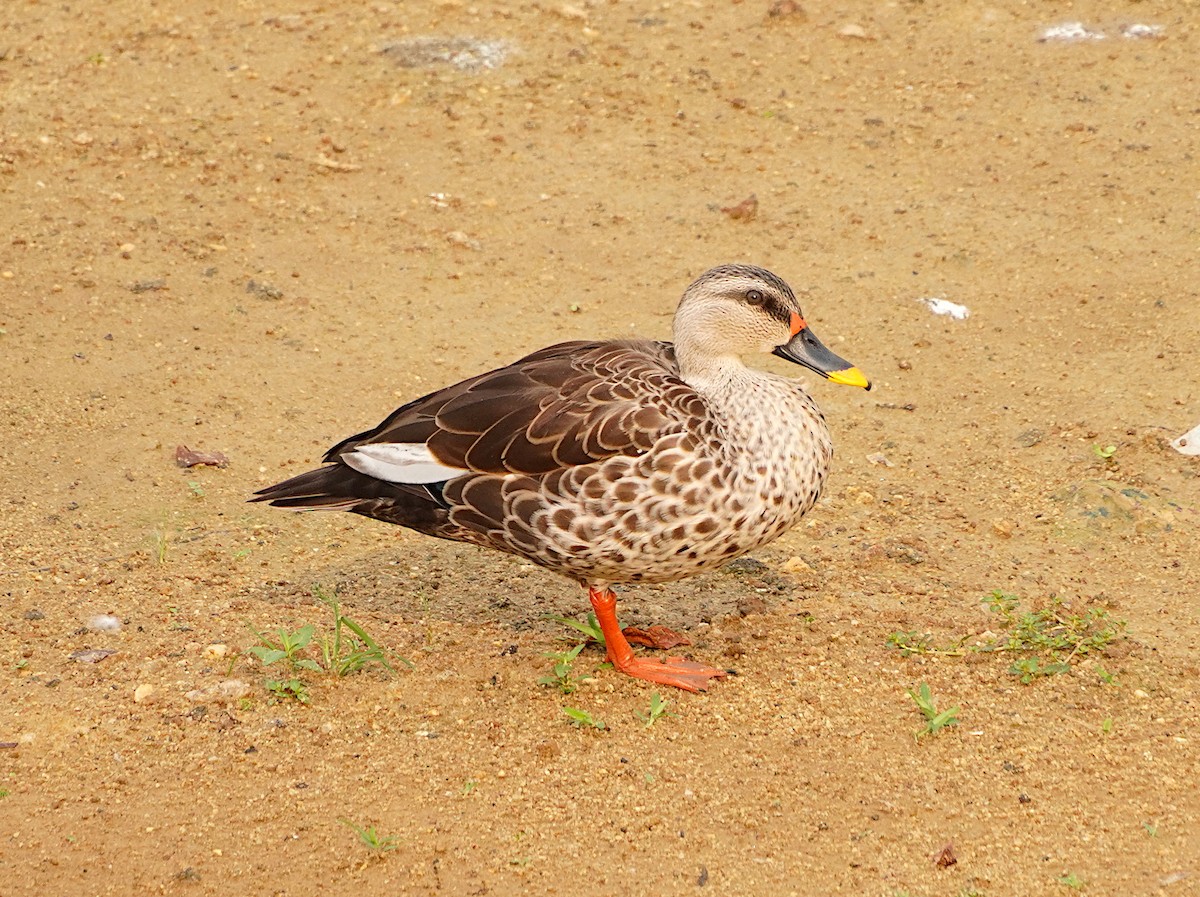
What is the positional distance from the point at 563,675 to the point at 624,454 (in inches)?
31.7

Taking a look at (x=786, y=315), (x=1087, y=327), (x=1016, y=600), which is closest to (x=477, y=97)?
(x=1087, y=327)

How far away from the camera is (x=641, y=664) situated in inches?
192

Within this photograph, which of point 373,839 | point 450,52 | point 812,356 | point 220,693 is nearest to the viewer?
point 373,839

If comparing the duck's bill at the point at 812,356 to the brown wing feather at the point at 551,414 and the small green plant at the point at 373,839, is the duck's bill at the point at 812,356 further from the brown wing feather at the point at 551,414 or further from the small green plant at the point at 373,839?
the small green plant at the point at 373,839

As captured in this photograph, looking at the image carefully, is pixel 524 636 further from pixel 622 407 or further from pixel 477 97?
pixel 477 97

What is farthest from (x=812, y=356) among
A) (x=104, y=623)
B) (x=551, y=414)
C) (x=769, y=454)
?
(x=104, y=623)

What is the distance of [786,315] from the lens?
16.5ft

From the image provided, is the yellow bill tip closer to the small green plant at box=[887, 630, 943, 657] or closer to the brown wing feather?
the brown wing feather

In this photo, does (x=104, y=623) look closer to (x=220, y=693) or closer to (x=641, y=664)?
(x=220, y=693)

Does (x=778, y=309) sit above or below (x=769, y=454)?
above

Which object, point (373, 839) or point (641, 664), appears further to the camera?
point (641, 664)

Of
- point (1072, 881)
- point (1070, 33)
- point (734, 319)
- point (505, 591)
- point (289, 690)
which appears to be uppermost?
point (734, 319)

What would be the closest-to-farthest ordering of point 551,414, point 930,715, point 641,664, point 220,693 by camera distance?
point 930,715 < point 220,693 < point 551,414 < point 641,664

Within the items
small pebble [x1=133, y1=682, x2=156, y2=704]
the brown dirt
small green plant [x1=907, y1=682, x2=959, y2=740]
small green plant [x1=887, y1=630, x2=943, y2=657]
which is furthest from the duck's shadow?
small green plant [x1=907, y1=682, x2=959, y2=740]
